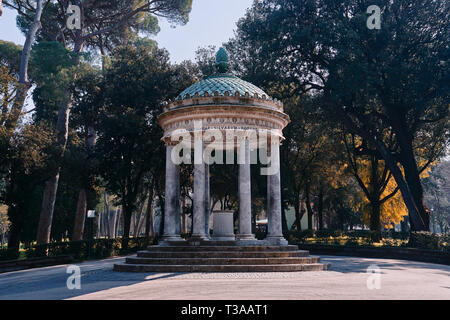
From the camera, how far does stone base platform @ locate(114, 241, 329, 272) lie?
54.0 ft

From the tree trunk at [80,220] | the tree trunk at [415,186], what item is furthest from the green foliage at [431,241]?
the tree trunk at [80,220]

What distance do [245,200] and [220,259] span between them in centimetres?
387

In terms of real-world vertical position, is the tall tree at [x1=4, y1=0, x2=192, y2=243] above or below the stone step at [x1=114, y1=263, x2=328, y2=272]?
above

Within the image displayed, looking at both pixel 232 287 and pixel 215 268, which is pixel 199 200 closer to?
pixel 215 268

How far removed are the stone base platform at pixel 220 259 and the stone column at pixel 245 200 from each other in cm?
90

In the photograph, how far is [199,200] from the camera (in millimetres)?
19766

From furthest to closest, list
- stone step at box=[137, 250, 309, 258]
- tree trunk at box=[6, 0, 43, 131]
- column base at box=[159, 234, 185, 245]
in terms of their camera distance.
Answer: tree trunk at box=[6, 0, 43, 131] → column base at box=[159, 234, 185, 245] → stone step at box=[137, 250, 309, 258]

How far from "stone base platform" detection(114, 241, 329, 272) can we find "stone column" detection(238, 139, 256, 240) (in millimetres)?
901

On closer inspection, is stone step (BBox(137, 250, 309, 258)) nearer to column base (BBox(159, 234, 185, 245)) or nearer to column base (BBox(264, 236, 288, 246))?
column base (BBox(264, 236, 288, 246))

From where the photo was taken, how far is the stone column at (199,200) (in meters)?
19.5

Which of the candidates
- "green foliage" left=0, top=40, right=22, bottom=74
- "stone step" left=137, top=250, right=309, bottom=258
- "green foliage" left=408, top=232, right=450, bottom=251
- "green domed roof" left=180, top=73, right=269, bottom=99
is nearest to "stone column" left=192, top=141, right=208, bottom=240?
"stone step" left=137, top=250, right=309, bottom=258

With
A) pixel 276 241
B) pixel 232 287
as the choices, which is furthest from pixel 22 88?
pixel 232 287
